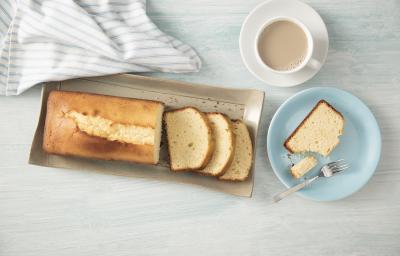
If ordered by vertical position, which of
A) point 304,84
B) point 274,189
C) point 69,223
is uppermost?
point 304,84

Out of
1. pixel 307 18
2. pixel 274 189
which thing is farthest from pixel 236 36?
pixel 274 189

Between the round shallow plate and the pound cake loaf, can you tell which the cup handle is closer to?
the round shallow plate

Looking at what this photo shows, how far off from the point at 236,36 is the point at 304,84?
0.96 ft

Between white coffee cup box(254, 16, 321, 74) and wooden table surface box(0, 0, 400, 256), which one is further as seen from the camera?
wooden table surface box(0, 0, 400, 256)

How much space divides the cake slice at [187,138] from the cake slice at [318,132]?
29 centimetres

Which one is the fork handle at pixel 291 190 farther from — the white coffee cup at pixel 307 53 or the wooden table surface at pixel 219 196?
the white coffee cup at pixel 307 53

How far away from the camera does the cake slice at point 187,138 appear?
1335 mm

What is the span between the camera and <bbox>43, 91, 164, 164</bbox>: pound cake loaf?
1271 millimetres

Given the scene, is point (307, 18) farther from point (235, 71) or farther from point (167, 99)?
point (167, 99)

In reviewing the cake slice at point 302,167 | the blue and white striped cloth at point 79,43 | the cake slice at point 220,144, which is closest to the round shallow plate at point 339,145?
the cake slice at point 302,167

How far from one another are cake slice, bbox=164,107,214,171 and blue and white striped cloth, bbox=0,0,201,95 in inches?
6.8

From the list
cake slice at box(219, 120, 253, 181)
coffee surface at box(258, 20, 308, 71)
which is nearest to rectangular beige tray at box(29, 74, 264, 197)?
cake slice at box(219, 120, 253, 181)

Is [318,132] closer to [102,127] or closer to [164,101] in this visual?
[164,101]

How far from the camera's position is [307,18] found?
138 cm
